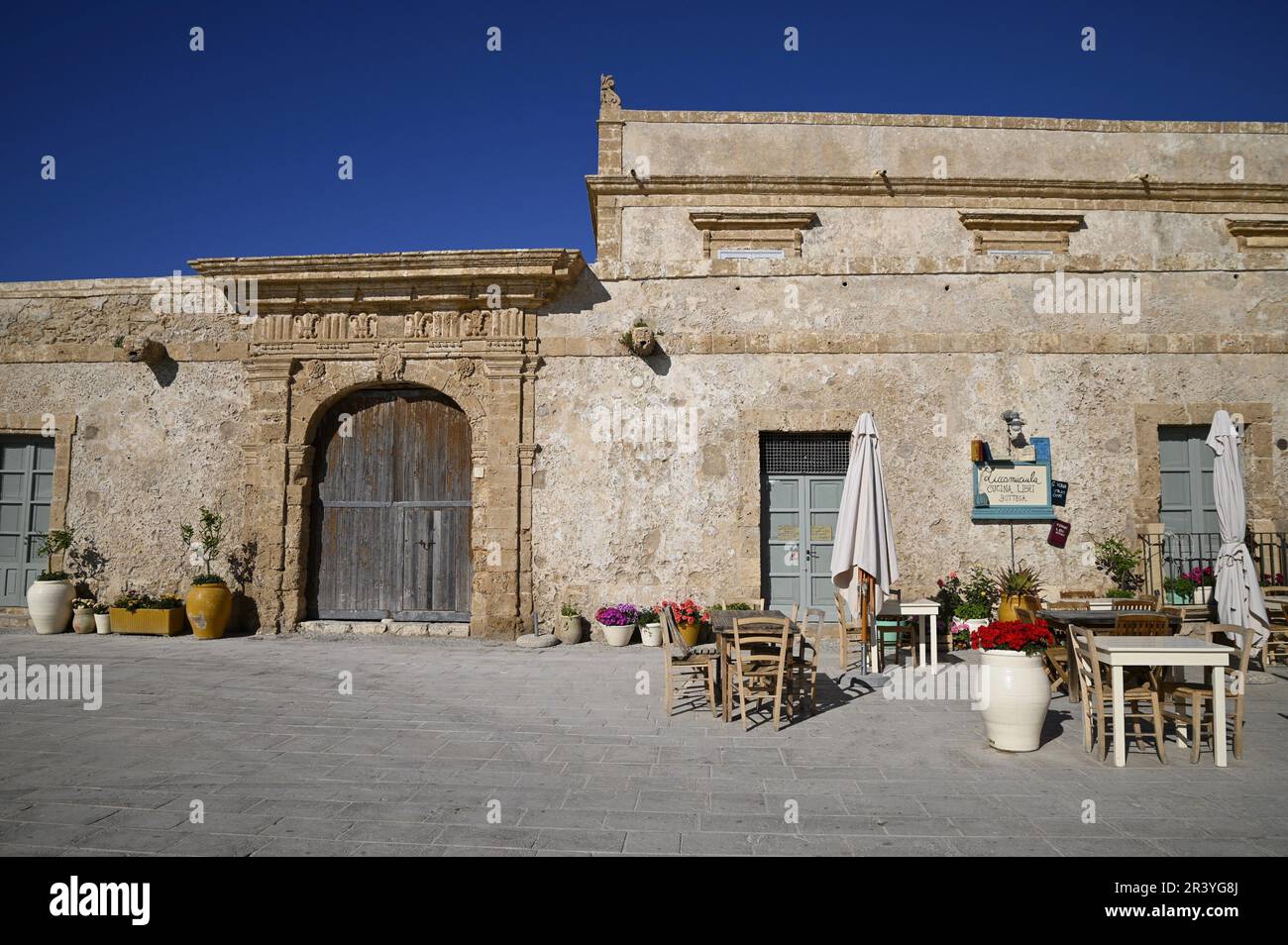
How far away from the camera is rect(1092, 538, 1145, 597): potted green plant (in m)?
9.18

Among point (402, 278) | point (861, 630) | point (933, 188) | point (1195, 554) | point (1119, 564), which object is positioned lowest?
point (861, 630)

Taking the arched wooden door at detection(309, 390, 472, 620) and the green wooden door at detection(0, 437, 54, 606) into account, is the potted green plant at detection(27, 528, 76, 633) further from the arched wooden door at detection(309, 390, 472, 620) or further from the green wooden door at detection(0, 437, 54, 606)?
the arched wooden door at detection(309, 390, 472, 620)

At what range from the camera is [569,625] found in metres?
9.40

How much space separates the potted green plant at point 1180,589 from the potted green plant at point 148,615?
1228cm

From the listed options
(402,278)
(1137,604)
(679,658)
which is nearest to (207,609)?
(402,278)

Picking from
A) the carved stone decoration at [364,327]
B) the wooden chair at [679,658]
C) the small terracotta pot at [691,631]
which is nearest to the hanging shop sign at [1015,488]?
the small terracotta pot at [691,631]

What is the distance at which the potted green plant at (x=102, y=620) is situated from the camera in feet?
32.5

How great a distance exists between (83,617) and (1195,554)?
14.1 m

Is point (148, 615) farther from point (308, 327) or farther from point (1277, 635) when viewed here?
point (1277, 635)

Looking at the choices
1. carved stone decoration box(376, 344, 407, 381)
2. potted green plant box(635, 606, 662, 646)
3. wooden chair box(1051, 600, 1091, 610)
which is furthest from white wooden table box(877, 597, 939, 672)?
carved stone decoration box(376, 344, 407, 381)

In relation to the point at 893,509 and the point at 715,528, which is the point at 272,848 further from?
the point at 893,509

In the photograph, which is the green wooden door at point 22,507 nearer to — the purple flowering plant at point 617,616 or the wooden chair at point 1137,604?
the purple flowering plant at point 617,616
